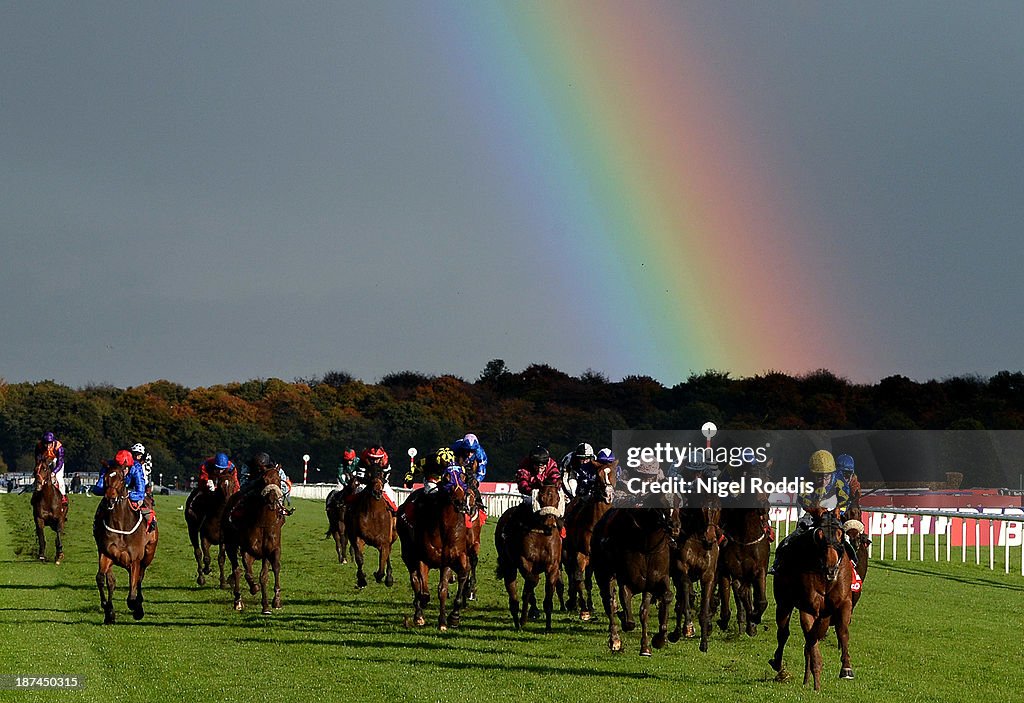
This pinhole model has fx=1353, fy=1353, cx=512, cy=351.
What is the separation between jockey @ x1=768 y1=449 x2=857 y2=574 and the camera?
13.3 meters

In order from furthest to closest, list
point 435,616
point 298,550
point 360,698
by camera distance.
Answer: point 298,550
point 435,616
point 360,698

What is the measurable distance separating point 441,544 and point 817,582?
5.80 meters

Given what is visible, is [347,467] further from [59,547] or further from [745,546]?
[745,546]

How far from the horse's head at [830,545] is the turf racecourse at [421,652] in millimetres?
1167

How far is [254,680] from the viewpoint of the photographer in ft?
42.8

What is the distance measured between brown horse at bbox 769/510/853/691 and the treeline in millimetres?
72362

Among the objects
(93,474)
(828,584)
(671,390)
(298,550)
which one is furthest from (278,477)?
(671,390)

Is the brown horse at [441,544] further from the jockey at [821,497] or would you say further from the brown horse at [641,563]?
the jockey at [821,497]

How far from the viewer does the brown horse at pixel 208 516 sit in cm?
2236

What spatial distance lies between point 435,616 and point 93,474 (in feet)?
271

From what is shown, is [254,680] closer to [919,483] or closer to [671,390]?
[919,483]

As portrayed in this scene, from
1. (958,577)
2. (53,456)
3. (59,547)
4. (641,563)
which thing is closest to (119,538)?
(641,563)

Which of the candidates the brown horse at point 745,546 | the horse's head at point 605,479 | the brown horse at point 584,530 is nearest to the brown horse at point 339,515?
the brown horse at point 584,530

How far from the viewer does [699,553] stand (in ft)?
51.0
